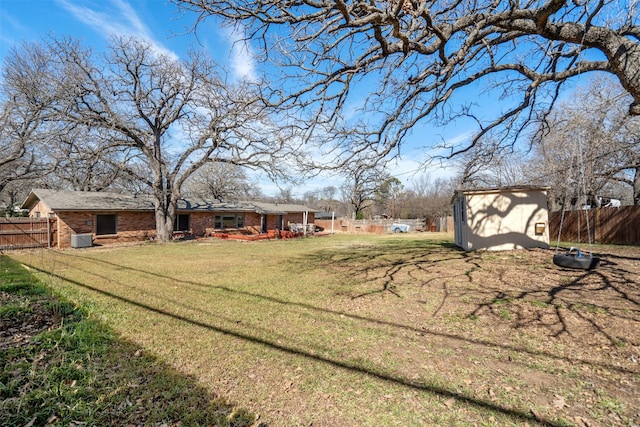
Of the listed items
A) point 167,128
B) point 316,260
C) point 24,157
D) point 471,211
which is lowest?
point 316,260

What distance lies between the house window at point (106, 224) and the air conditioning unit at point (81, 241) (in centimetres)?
109

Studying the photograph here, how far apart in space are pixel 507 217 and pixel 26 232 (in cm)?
2153

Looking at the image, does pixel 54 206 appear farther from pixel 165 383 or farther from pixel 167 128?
pixel 165 383

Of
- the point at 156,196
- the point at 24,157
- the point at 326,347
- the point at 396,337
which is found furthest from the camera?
the point at 24,157

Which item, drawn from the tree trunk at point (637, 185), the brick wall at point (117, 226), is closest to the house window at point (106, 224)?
the brick wall at point (117, 226)

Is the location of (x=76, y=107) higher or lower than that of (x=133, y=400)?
higher

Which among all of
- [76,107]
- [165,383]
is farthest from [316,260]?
[76,107]

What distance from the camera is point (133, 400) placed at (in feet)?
8.58

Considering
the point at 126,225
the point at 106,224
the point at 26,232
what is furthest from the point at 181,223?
the point at 26,232

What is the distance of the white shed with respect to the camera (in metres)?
10.5

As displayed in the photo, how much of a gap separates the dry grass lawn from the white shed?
2982 millimetres

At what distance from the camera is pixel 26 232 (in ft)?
46.8

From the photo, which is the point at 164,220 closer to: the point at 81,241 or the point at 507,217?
the point at 81,241

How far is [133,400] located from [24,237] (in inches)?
680
